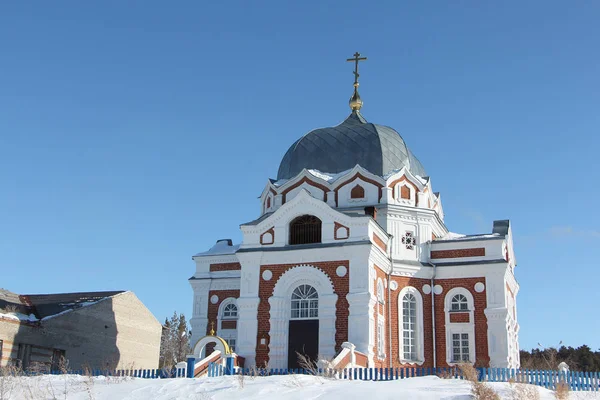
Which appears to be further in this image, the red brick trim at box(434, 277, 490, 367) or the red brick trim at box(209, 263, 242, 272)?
the red brick trim at box(209, 263, 242, 272)

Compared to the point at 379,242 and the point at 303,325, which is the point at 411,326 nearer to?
the point at 379,242

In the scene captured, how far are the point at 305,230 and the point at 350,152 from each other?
6.02m

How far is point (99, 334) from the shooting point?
102 ft

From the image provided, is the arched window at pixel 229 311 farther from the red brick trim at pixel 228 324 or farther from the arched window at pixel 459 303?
the arched window at pixel 459 303

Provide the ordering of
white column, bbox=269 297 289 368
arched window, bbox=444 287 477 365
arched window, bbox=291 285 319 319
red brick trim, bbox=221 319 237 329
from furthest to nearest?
red brick trim, bbox=221 319 237 329
arched window, bbox=444 287 477 365
arched window, bbox=291 285 319 319
white column, bbox=269 297 289 368

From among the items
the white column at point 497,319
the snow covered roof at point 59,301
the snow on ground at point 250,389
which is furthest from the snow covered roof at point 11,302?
the white column at point 497,319

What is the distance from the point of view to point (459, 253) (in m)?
27.8

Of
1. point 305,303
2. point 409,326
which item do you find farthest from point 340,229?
point 409,326

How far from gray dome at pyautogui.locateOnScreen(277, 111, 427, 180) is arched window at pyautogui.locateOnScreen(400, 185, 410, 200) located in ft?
3.35

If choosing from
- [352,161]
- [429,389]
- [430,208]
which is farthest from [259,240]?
[429,389]

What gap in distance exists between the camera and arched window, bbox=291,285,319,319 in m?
24.3

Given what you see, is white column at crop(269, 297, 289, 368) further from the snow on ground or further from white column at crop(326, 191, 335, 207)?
the snow on ground

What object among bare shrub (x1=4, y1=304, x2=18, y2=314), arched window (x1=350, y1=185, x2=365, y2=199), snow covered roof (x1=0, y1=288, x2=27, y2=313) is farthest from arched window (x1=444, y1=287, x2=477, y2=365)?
snow covered roof (x1=0, y1=288, x2=27, y2=313)

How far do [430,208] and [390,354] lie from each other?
25.3 ft
